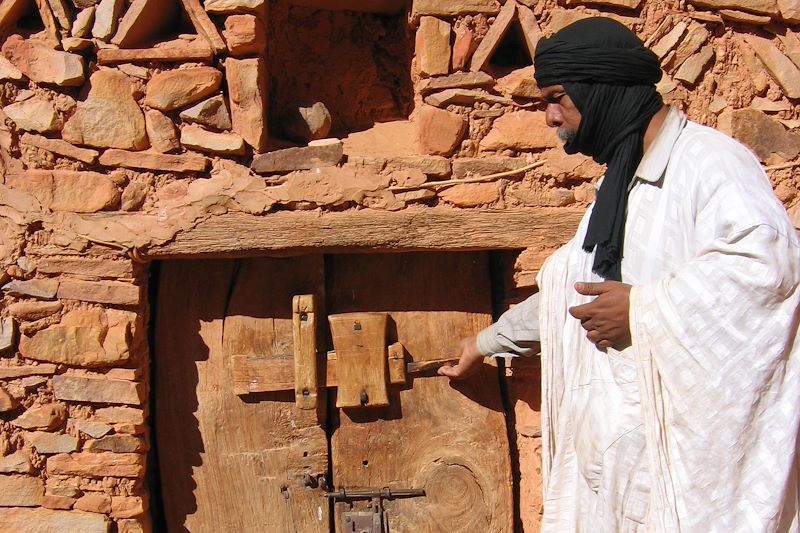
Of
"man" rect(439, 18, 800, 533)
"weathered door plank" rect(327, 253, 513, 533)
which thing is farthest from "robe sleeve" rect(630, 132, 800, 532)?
"weathered door plank" rect(327, 253, 513, 533)

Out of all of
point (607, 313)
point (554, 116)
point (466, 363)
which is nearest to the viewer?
point (607, 313)

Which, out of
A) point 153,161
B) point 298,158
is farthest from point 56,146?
point 298,158

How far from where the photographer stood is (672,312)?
1.83 metres

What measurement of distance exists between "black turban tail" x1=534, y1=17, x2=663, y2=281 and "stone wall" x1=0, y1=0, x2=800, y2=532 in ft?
2.64

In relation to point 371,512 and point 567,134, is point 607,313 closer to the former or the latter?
point 567,134

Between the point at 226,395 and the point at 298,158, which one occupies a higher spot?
the point at 298,158

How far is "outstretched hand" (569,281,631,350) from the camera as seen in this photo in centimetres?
192

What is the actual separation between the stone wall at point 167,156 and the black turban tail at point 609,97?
80 cm

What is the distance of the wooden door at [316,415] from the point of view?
300 centimetres

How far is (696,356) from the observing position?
71.8 inches

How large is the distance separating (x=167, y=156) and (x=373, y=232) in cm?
72

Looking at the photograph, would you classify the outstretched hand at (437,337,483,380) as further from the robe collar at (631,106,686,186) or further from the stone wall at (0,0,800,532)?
the robe collar at (631,106,686,186)

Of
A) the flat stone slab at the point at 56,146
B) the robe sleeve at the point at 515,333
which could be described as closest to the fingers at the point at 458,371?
the robe sleeve at the point at 515,333

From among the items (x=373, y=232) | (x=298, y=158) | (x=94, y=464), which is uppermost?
(x=298, y=158)
